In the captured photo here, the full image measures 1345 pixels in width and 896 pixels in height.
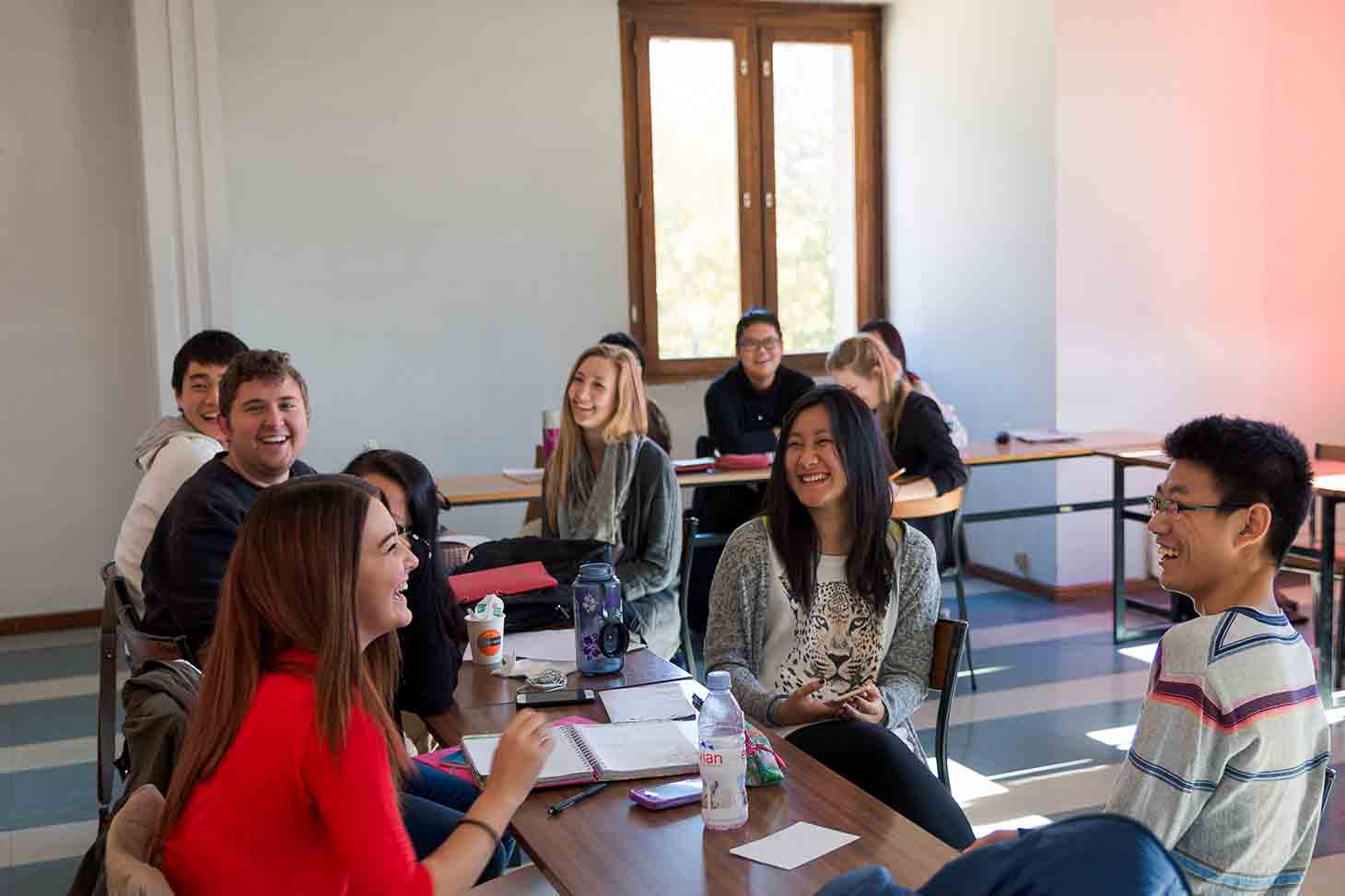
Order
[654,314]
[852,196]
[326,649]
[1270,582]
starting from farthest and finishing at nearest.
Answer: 1. [852,196]
2. [654,314]
3. [1270,582]
4. [326,649]

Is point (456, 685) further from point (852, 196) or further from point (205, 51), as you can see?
point (852, 196)

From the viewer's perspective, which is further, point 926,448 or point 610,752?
point 926,448

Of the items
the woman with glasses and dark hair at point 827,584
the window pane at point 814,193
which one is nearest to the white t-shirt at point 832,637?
the woman with glasses and dark hair at point 827,584

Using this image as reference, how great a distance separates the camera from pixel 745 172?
22.9 ft

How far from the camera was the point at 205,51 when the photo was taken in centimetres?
573

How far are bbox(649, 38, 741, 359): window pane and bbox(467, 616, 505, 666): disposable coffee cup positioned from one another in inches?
174

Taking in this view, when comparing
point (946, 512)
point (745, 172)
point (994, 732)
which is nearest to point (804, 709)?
point (994, 732)

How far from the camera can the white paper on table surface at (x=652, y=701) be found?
2191mm

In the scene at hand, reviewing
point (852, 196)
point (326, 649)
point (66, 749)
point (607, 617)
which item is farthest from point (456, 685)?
point (852, 196)

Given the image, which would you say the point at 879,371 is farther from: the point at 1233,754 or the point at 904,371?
the point at 1233,754

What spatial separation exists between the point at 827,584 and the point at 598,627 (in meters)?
0.45

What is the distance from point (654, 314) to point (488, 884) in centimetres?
520

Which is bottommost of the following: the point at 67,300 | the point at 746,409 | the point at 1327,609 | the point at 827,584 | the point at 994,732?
the point at 994,732

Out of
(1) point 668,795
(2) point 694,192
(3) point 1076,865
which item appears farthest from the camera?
(2) point 694,192
